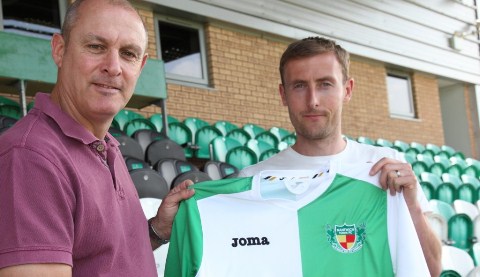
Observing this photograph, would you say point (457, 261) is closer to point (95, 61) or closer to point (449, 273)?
point (449, 273)

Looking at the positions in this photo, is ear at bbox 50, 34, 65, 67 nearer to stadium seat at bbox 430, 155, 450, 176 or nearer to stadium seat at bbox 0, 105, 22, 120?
stadium seat at bbox 0, 105, 22, 120

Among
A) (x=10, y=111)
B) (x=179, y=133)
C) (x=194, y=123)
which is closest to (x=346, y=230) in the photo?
(x=10, y=111)

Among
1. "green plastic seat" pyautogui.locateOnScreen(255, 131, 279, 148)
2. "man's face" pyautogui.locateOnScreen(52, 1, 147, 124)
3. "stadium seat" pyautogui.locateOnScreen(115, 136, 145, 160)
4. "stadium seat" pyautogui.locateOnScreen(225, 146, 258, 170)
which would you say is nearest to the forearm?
"man's face" pyautogui.locateOnScreen(52, 1, 147, 124)

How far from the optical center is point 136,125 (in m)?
7.79

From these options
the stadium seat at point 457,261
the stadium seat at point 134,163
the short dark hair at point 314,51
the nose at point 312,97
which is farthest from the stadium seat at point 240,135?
the nose at point 312,97

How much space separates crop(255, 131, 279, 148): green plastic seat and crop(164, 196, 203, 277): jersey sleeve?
6842 mm

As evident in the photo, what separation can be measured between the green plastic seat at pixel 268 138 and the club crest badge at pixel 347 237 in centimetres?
678

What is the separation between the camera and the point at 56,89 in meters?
1.93

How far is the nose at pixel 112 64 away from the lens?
6.20 ft

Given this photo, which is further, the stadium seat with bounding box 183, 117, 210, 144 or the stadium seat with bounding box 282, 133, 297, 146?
the stadium seat with bounding box 282, 133, 297, 146

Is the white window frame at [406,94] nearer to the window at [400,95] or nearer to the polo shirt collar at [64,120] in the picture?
the window at [400,95]

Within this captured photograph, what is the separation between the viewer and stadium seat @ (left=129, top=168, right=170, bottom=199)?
200 inches

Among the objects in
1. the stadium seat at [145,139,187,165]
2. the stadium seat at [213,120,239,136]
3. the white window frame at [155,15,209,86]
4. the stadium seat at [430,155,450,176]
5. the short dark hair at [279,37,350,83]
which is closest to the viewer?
the short dark hair at [279,37,350,83]

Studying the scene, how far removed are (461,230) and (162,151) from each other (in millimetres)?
3278
